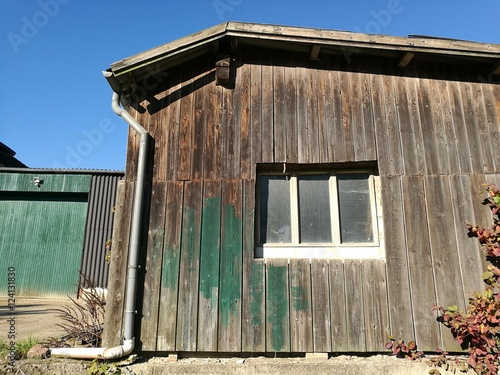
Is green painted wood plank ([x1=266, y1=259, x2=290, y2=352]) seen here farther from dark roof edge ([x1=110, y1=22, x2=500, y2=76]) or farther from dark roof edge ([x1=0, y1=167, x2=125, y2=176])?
dark roof edge ([x1=0, y1=167, x2=125, y2=176])

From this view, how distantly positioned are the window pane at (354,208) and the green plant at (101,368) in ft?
9.86

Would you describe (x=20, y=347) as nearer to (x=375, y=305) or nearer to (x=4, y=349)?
(x=4, y=349)

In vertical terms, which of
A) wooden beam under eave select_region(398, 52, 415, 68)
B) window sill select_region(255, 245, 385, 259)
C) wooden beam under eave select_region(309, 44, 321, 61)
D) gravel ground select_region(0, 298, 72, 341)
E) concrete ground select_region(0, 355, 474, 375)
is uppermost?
wooden beam under eave select_region(309, 44, 321, 61)

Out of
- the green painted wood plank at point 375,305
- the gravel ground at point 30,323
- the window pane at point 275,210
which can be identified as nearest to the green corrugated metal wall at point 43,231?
the gravel ground at point 30,323

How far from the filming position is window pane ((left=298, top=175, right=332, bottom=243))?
4.15 meters

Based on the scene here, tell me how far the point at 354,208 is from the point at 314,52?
217cm

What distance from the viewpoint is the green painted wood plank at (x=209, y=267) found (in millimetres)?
3811

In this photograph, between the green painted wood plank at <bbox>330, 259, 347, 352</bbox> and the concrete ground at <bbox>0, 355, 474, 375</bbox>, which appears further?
the green painted wood plank at <bbox>330, 259, 347, 352</bbox>

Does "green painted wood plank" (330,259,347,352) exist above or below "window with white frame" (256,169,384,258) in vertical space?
below

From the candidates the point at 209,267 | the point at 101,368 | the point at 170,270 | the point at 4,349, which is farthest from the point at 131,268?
the point at 4,349

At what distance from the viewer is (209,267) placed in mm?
3975

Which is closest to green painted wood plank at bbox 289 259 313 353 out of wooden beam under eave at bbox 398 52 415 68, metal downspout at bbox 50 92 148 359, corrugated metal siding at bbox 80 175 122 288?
metal downspout at bbox 50 92 148 359

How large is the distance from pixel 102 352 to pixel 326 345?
249 centimetres

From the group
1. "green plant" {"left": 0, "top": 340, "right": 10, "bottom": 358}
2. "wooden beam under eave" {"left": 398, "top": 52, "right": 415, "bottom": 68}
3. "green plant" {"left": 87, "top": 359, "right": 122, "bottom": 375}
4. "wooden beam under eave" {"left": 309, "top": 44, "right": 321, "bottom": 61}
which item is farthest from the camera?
"wooden beam under eave" {"left": 309, "top": 44, "right": 321, "bottom": 61}
